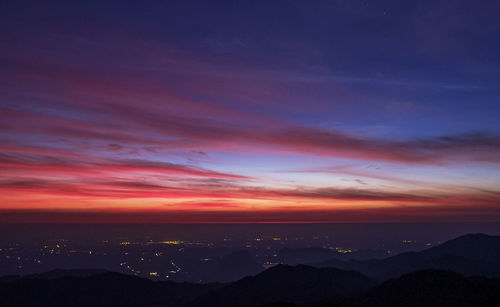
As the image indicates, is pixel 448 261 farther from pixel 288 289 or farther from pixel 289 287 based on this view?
pixel 288 289

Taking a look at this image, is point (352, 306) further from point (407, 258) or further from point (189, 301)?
point (407, 258)

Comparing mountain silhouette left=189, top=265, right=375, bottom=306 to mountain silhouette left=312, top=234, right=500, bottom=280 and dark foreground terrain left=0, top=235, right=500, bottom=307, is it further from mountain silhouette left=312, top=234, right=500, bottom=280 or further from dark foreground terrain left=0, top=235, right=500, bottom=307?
mountain silhouette left=312, top=234, right=500, bottom=280

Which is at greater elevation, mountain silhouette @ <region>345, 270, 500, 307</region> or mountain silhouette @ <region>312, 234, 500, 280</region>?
mountain silhouette @ <region>345, 270, 500, 307</region>

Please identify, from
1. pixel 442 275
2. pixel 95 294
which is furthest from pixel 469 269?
pixel 95 294

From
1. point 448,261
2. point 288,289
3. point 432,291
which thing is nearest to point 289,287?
point 288,289

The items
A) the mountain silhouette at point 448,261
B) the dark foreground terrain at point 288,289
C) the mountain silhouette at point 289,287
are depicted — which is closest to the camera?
the dark foreground terrain at point 288,289

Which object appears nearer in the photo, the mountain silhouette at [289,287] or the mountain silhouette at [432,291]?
the mountain silhouette at [432,291]

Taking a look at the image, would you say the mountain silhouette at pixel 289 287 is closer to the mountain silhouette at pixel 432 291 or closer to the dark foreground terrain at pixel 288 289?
the dark foreground terrain at pixel 288 289

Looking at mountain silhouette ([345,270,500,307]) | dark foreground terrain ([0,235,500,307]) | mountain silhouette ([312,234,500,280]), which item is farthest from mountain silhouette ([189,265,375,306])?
mountain silhouette ([312,234,500,280])

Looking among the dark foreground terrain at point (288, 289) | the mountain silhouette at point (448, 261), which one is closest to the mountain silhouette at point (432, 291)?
the dark foreground terrain at point (288, 289)
